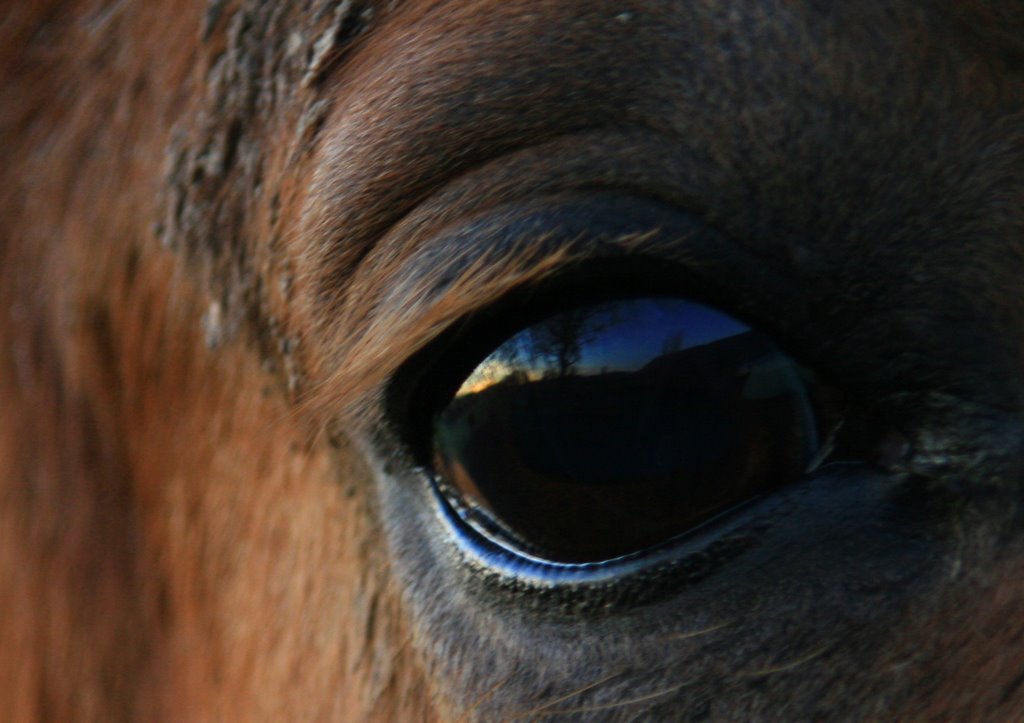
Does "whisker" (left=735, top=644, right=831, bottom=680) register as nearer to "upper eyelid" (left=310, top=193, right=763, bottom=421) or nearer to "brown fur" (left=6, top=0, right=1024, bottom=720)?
"brown fur" (left=6, top=0, right=1024, bottom=720)

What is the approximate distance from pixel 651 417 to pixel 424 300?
0.68 feet

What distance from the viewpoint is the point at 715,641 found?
86 centimetres

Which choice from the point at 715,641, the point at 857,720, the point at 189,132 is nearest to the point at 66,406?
the point at 189,132

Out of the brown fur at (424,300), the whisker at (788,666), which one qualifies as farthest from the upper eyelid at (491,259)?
the whisker at (788,666)

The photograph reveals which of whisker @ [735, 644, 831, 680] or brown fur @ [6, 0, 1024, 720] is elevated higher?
brown fur @ [6, 0, 1024, 720]

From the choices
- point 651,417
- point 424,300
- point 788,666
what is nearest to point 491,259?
point 424,300

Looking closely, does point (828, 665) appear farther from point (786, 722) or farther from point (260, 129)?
point (260, 129)

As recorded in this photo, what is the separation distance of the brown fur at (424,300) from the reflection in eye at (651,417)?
0.15ft

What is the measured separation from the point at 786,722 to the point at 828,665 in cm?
5

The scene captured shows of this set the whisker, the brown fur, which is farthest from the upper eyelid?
the whisker

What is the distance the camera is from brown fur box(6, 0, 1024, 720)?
32.2 inches

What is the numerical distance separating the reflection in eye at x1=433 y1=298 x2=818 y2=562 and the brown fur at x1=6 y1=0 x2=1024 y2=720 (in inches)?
1.8

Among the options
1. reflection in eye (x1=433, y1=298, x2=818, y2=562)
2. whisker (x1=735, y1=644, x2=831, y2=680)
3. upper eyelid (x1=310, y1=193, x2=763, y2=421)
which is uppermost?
upper eyelid (x1=310, y1=193, x2=763, y2=421)

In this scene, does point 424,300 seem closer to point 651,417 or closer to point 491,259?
point 491,259
